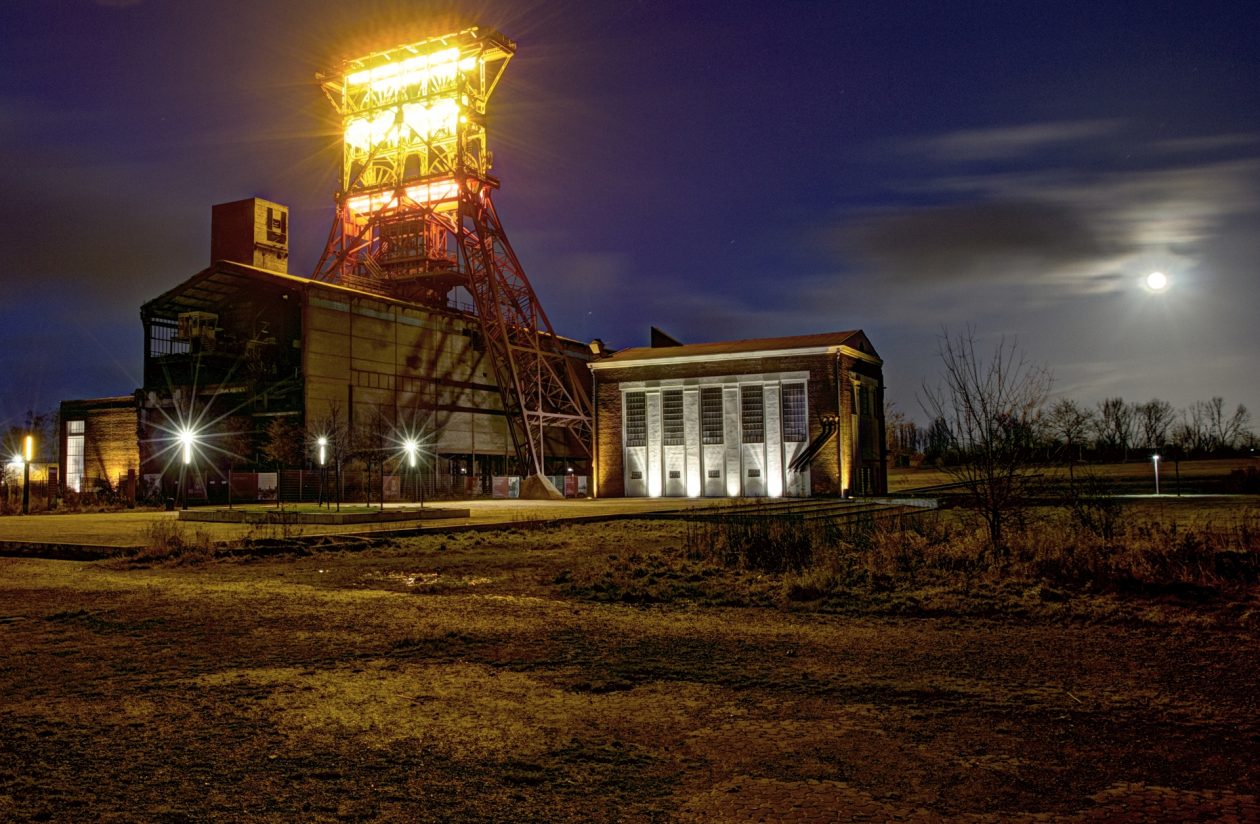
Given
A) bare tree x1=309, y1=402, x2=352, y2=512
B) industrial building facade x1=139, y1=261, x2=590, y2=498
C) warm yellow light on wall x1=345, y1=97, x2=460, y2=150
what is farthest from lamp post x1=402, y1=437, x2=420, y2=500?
warm yellow light on wall x1=345, y1=97, x2=460, y2=150

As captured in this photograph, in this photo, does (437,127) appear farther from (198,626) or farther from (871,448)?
(198,626)

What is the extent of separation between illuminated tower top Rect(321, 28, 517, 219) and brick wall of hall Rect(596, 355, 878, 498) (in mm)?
15323

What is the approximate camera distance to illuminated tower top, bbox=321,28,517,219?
51531 millimetres

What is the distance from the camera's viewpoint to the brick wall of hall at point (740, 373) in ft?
130

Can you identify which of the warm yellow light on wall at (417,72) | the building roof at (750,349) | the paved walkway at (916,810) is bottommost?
the paved walkway at (916,810)

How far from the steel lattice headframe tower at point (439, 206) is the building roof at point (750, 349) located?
18.9 ft

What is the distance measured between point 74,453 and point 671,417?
1173 inches

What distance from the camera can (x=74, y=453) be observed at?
45.9 metres

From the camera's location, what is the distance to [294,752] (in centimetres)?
442

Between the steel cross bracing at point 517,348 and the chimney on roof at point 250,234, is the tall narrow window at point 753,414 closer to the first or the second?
the steel cross bracing at point 517,348

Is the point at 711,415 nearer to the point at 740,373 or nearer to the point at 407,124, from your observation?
the point at 740,373

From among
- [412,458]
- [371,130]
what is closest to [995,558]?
[412,458]

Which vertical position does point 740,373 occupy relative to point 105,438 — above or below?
above

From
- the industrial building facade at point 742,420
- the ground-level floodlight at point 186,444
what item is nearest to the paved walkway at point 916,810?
the industrial building facade at point 742,420
